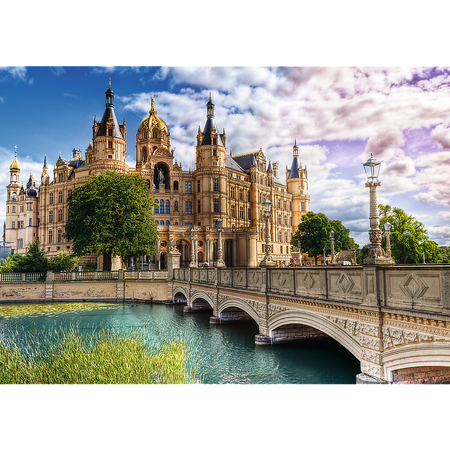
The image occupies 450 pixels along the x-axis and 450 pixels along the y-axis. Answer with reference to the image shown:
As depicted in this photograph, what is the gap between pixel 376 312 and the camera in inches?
297

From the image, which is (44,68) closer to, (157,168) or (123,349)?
(123,349)

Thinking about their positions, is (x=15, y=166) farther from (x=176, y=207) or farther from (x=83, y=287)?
(x=176, y=207)

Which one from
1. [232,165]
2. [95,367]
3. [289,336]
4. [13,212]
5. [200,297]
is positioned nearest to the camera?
[95,367]

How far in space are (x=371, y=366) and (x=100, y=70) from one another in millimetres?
9239

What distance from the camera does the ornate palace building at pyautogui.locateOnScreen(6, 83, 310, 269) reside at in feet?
178

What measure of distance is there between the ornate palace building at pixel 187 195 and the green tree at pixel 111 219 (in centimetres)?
1341

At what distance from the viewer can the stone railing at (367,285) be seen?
20.4ft

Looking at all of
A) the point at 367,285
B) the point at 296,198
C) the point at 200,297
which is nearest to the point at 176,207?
the point at 296,198

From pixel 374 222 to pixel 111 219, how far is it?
104 feet

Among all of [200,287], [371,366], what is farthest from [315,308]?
[200,287]

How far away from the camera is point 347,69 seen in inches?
332

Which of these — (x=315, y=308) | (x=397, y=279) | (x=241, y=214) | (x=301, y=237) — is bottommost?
(x=315, y=308)

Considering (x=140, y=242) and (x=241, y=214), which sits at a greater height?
(x=241, y=214)

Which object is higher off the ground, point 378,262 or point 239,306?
point 378,262
